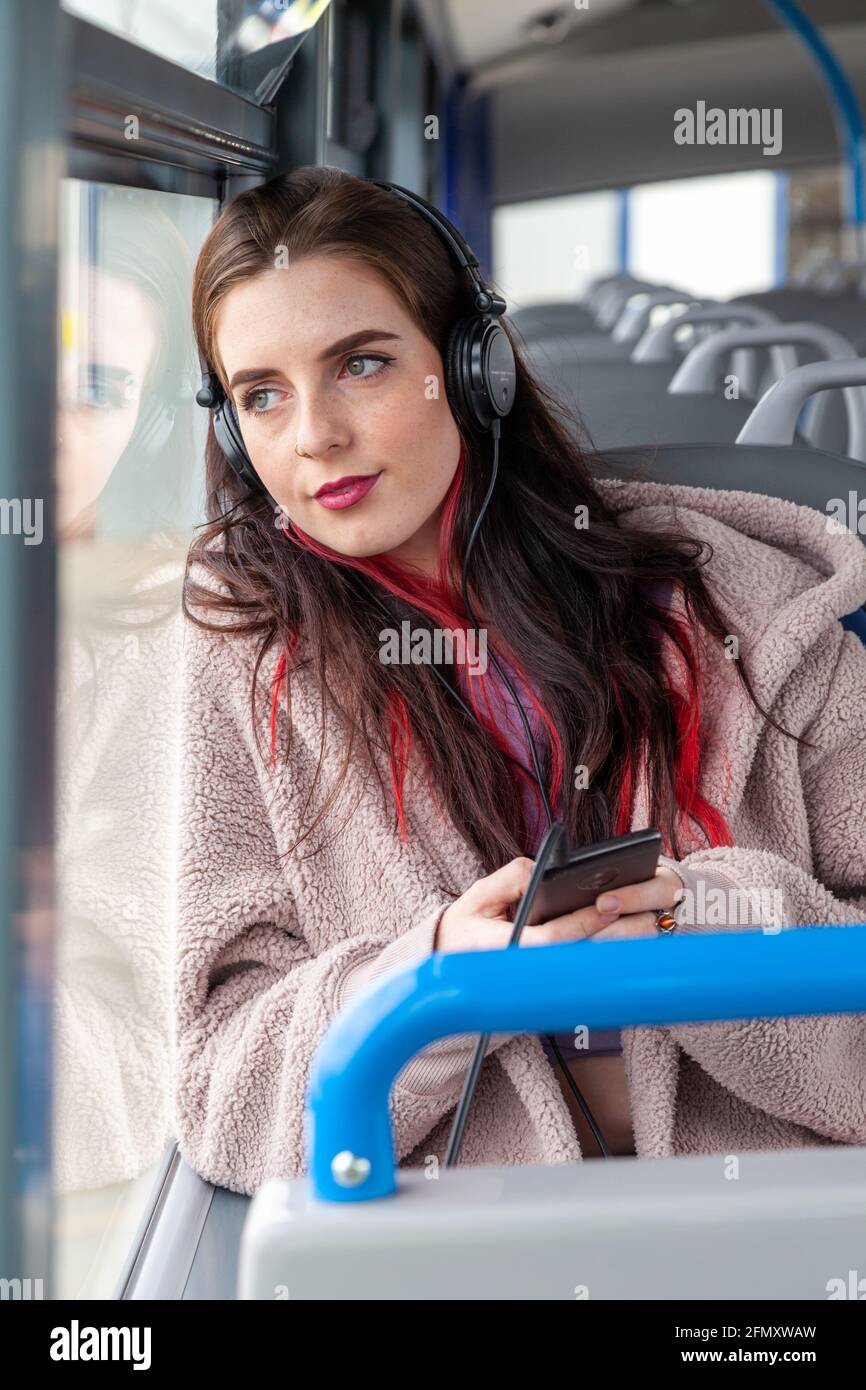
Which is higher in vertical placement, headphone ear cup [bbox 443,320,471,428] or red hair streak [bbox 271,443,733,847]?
headphone ear cup [bbox 443,320,471,428]

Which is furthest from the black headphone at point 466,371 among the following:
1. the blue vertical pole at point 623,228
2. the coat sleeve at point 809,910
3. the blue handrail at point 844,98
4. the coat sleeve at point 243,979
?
the blue vertical pole at point 623,228

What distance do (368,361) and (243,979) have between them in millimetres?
499

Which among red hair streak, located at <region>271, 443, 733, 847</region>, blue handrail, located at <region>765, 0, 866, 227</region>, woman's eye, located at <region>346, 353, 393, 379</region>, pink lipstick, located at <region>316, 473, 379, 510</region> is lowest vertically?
red hair streak, located at <region>271, 443, 733, 847</region>

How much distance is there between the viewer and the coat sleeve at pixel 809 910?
94 centimetres

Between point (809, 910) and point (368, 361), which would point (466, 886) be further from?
point (368, 361)

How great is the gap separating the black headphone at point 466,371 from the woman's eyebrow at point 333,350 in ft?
0.17

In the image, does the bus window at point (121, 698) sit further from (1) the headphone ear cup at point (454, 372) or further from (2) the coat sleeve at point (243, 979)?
(1) the headphone ear cup at point (454, 372)

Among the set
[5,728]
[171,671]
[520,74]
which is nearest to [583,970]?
[5,728]

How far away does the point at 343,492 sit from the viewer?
3.45ft

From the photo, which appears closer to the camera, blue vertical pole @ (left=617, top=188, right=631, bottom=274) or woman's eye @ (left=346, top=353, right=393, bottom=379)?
woman's eye @ (left=346, top=353, right=393, bottom=379)

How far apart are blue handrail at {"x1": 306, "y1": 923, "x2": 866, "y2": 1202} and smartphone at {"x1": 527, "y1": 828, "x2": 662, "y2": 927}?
0.22m

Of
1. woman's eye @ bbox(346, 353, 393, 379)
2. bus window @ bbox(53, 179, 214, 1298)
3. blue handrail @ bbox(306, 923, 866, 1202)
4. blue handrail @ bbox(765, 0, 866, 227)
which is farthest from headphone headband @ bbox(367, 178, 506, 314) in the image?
blue handrail @ bbox(765, 0, 866, 227)

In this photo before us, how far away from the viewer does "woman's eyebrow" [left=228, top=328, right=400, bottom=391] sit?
1.03 metres

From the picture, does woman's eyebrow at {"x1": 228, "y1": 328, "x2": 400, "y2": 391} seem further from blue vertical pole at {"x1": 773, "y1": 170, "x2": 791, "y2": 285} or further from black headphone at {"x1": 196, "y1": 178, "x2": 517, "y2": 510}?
blue vertical pole at {"x1": 773, "y1": 170, "x2": 791, "y2": 285}
